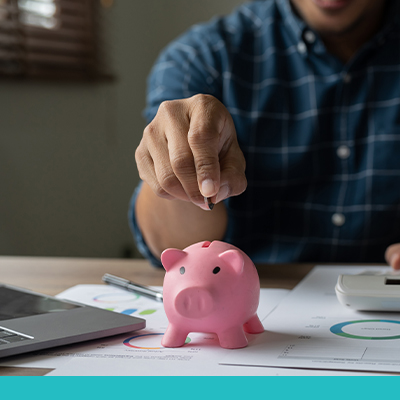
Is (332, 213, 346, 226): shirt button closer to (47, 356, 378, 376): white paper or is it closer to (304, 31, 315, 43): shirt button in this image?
(304, 31, 315, 43): shirt button

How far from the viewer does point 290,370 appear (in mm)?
334

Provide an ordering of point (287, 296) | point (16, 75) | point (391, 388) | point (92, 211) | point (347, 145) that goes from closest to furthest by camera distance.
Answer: point (391, 388), point (287, 296), point (347, 145), point (16, 75), point (92, 211)

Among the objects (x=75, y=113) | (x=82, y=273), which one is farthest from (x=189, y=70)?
(x=75, y=113)

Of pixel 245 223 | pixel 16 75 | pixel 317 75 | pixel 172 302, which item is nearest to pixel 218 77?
pixel 317 75

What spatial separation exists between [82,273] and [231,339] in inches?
15.0

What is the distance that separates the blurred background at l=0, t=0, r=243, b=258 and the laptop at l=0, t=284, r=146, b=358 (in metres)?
1.28

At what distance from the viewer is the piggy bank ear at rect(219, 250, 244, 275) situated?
1.26ft

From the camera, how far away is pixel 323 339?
0.40m

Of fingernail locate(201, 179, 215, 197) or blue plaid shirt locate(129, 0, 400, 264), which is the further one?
blue plaid shirt locate(129, 0, 400, 264)

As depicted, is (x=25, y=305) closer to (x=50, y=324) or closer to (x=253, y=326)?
(x=50, y=324)

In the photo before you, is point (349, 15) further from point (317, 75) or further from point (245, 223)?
point (245, 223)

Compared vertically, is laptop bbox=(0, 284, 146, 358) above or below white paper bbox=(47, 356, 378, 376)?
above

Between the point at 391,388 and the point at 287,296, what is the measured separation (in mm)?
265

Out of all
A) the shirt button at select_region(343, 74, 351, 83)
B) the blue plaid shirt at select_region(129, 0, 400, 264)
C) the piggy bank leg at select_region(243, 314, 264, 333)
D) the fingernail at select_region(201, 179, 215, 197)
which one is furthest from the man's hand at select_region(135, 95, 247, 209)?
the shirt button at select_region(343, 74, 351, 83)
